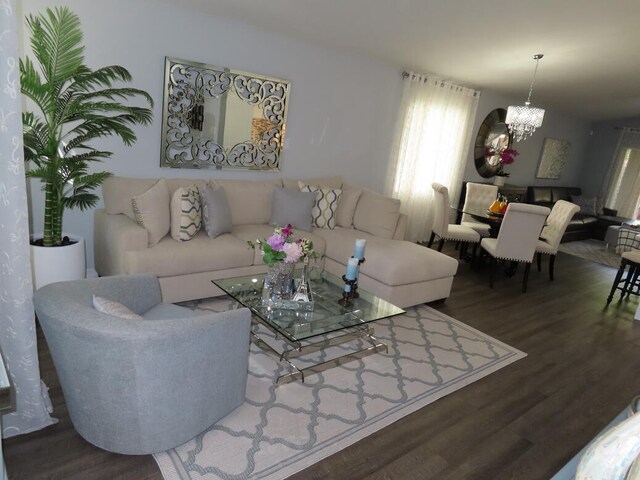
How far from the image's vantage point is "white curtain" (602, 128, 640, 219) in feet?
27.9

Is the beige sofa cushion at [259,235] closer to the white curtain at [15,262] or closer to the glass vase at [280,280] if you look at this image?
the glass vase at [280,280]

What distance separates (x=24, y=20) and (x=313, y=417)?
3284 mm

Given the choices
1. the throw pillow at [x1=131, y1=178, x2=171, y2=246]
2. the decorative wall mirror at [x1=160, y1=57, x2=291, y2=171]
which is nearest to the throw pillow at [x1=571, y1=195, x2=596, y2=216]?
the decorative wall mirror at [x1=160, y1=57, x2=291, y2=171]

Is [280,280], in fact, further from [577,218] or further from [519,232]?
[577,218]

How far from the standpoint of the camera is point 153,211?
9.98 ft

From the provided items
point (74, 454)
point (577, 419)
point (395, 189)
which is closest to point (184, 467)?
point (74, 454)

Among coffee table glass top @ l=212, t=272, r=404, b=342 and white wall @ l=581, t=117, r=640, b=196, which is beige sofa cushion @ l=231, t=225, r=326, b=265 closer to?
coffee table glass top @ l=212, t=272, r=404, b=342

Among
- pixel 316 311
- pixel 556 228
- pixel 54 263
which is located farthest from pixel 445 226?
pixel 54 263

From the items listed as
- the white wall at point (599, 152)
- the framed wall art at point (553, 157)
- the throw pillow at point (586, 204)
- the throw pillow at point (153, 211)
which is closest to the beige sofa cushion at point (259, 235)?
the throw pillow at point (153, 211)

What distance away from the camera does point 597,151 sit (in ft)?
29.7

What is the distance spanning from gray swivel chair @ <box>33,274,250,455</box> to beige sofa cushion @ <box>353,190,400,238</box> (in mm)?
2569

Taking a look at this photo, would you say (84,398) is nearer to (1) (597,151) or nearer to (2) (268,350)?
(2) (268,350)

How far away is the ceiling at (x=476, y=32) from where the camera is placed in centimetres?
343

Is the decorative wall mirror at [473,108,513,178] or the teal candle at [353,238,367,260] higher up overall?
the decorative wall mirror at [473,108,513,178]
